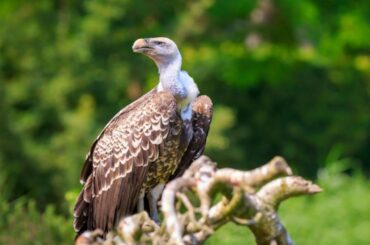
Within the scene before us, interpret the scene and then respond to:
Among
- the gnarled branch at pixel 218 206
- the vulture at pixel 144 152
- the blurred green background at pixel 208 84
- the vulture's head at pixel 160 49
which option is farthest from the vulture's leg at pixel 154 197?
the blurred green background at pixel 208 84

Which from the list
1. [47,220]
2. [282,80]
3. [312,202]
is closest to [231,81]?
[282,80]

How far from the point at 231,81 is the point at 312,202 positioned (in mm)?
4890

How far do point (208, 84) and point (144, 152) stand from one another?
12.5 m

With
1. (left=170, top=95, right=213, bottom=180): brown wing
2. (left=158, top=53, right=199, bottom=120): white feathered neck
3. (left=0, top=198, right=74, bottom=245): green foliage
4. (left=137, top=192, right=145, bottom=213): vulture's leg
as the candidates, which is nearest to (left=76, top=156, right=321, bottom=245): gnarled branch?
(left=158, top=53, right=199, bottom=120): white feathered neck

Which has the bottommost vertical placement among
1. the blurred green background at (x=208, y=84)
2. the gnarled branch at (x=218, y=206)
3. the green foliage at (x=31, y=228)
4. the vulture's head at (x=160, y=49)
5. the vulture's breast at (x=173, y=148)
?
the gnarled branch at (x=218, y=206)

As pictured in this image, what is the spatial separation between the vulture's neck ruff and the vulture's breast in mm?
199

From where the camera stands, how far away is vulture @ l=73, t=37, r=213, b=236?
8701mm

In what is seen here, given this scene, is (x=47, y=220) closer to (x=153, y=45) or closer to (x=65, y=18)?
(x=153, y=45)

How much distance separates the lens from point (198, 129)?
8.84 meters

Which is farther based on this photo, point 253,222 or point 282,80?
point 282,80

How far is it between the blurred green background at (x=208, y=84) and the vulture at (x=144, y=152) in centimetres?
755

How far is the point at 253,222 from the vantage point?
5547 millimetres

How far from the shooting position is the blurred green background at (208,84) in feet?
60.3

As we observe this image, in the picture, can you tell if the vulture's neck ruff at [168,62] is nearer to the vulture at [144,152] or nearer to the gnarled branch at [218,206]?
the vulture at [144,152]
